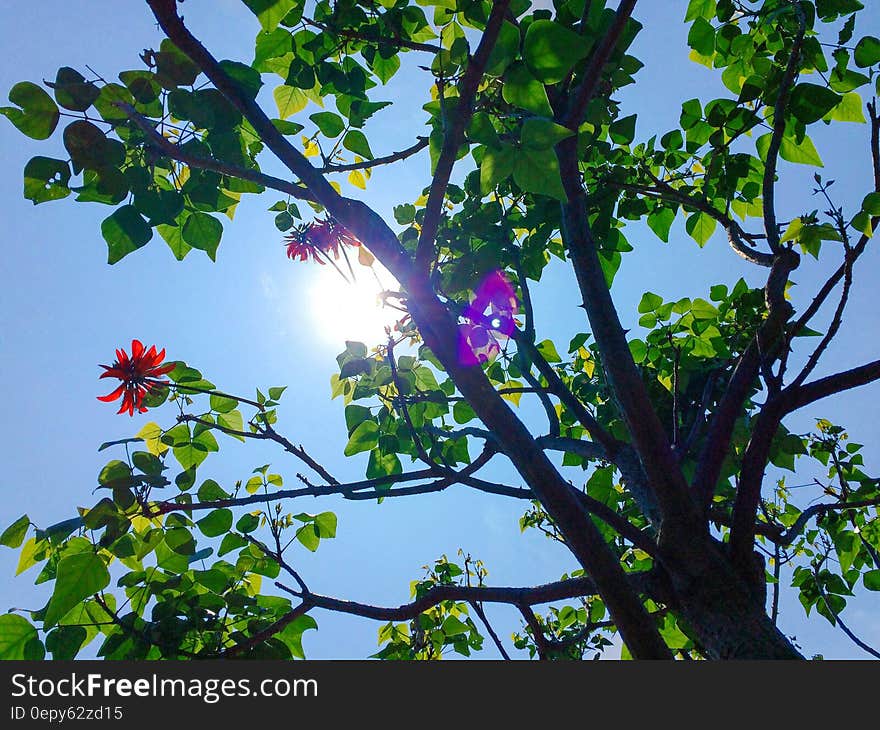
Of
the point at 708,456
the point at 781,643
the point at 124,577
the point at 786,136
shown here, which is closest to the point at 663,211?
the point at 786,136

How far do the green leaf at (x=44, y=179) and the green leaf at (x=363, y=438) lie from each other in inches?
58.1

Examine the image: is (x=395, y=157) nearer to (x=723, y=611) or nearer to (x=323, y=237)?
(x=323, y=237)

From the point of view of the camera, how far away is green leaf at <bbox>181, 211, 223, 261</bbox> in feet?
7.38

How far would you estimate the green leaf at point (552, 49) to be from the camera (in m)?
1.44

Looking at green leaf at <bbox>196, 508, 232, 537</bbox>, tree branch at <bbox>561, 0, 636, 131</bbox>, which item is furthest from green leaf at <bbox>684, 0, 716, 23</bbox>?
green leaf at <bbox>196, 508, 232, 537</bbox>

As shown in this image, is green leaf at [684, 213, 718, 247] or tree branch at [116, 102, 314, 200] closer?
tree branch at [116, 102, 314, 200]

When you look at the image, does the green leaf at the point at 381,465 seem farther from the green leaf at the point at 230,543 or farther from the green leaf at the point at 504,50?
the green leaf at the point at 504,50

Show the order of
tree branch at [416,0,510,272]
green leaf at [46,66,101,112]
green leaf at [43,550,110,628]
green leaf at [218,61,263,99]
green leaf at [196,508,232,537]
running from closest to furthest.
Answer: tree branch at [416,0,510,272], green leaf at [46,66,101,112], green leaf at [43,550,110,628], green leaf at [218,61,263,99], green leaf at [196,508,232,537]

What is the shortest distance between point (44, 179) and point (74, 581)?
133 cm

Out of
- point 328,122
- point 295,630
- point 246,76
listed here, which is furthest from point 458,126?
point 295,630

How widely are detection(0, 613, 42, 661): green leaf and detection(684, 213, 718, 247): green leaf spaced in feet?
11.4

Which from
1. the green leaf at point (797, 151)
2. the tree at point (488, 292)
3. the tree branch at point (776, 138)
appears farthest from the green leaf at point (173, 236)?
the green leaf at point (797, 151)

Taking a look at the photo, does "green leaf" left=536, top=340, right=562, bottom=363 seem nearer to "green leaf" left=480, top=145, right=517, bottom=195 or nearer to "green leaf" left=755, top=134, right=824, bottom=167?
"green leaf" left=755, top=134, right=824, bottom=167

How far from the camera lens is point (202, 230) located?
225cm
